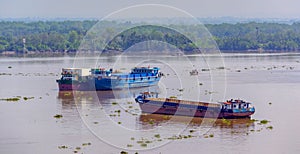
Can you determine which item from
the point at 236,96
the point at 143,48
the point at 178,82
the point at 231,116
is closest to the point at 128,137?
the point at 231,116

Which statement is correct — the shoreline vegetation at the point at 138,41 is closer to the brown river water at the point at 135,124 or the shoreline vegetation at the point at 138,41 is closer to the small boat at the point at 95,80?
the small boat at the point at 95,80

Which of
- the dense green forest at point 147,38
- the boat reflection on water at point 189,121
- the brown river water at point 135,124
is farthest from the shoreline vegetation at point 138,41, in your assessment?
the boat reflection on water at point 189,121

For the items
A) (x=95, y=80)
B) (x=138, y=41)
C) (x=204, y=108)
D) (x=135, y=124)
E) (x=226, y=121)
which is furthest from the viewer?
(x=138, y=41)

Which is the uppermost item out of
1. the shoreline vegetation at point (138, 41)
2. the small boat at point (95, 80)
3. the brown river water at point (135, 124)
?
the shoreline vegetation at point (138, 41)

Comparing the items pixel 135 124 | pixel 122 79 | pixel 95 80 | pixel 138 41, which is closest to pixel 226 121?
pixel 135 124

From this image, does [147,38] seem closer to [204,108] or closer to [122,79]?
[122,79]

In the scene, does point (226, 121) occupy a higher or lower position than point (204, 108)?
lower
